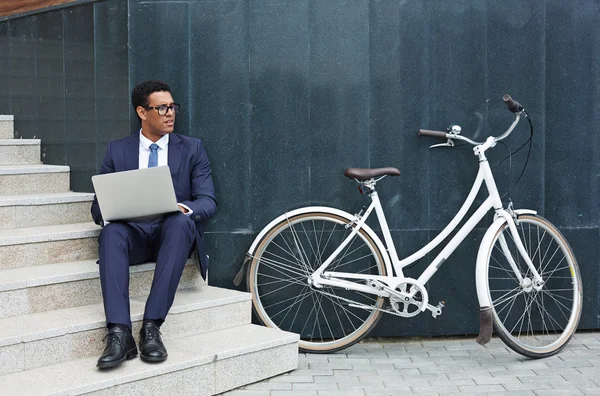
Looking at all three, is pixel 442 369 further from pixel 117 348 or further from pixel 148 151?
pixel 148 151

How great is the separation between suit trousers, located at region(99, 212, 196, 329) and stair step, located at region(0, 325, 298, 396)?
10.1 inches

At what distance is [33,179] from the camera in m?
5.54

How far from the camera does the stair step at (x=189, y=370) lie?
3.79 meters

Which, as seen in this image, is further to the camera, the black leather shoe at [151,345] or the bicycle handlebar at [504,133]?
the bicycle handlebar at [504,133]

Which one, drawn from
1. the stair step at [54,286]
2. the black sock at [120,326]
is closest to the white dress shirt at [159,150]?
the stair step at [54,286]

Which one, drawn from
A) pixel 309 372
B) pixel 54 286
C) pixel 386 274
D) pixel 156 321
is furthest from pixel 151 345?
pixel 386 274

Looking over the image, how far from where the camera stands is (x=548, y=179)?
5.53 meters

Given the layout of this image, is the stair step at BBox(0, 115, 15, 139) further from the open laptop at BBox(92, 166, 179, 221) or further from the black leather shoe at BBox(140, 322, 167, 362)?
the black leather shoe at BBox(140, 322, 167, 362)

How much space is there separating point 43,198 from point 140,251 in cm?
90

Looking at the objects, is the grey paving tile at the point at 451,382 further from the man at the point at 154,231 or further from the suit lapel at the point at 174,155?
the suit lapel at the point at 174,155

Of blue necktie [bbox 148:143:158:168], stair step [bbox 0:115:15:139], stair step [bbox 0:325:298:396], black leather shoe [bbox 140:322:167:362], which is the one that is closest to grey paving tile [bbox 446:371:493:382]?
stair step [bbox 0:325:298:396]

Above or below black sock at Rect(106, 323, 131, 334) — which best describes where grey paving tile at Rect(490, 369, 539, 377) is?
below

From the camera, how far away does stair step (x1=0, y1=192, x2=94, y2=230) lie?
505 centimetres

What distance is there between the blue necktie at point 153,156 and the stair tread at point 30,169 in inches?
41.6
